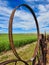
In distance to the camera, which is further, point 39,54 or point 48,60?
point 48,60

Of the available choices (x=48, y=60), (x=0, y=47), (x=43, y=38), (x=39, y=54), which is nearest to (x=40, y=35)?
(x=43, y=38)

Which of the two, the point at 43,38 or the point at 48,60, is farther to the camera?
the point at 48,60

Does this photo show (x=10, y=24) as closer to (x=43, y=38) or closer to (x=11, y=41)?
(x=11, y=41)

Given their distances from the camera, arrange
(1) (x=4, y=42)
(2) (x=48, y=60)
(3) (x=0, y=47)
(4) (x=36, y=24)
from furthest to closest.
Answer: (1) (x=4, y=42), (3) (x=0, y=47), (2) (x=48, y=60), (4) (x=36, y=24)

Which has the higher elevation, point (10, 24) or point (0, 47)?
point (10, 24)

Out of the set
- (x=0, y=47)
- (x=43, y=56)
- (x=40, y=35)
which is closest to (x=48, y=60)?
(x=43, y=56)

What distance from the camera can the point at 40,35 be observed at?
426 cm

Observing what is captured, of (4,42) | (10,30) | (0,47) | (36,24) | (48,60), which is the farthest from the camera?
(4,42)

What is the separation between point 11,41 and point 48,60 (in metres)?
1.69

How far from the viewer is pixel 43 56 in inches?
174

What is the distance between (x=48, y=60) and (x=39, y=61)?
2.12 feet

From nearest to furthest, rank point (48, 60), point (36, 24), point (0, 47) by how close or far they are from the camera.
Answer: point (36, 24) → point (48, 60) → point (0, 47)

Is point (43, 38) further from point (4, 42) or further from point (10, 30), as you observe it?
point (4, 42)

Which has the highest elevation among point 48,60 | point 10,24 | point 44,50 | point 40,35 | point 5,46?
point 10,24
